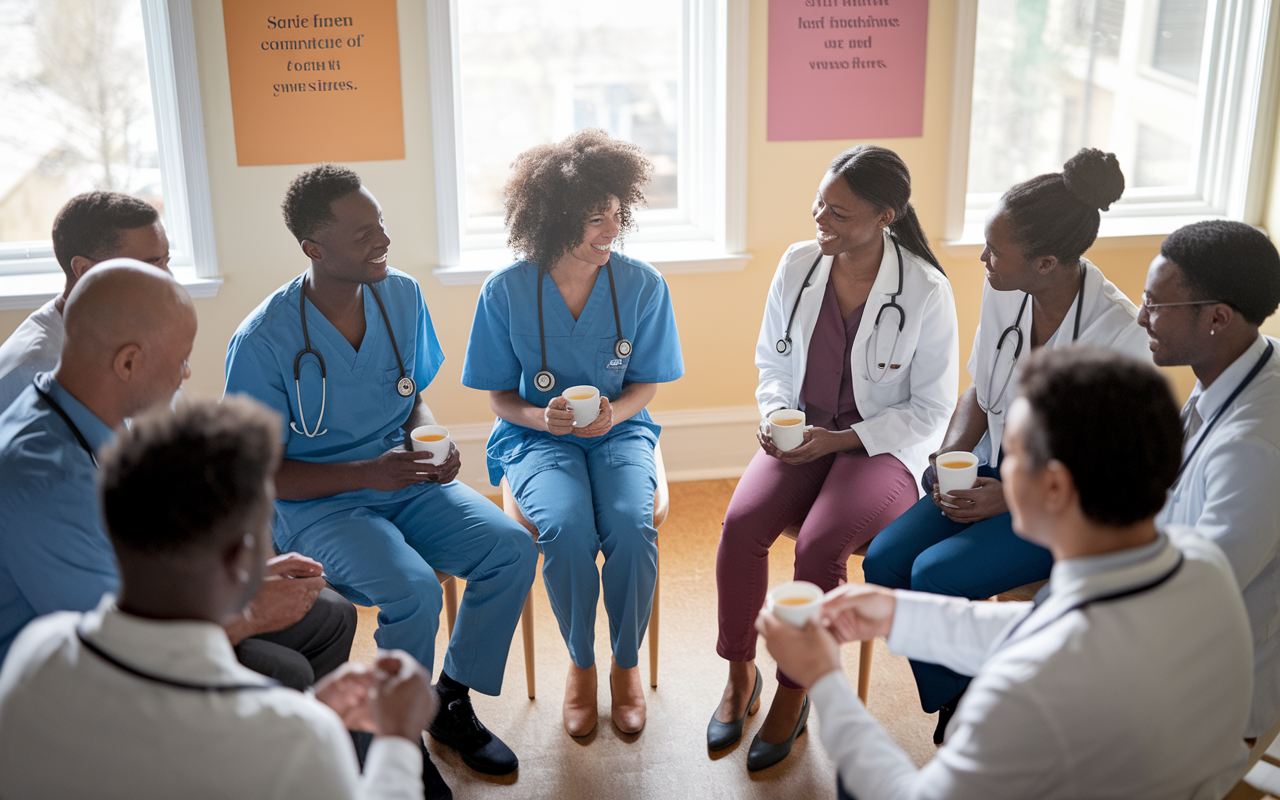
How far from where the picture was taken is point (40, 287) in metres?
3.44

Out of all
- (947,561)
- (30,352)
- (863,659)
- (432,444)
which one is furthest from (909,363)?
(30,352)

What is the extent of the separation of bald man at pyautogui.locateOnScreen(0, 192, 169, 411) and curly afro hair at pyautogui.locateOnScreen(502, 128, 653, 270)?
0.90m

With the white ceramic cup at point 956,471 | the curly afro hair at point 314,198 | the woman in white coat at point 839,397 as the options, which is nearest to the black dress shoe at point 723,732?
the woman in white coat at point 839,397

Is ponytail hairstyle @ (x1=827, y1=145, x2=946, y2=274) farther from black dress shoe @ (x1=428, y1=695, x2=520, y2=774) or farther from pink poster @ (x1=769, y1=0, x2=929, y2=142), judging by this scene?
black dress shoe @ (x1=428, y1=695, x2=520, y2=774)

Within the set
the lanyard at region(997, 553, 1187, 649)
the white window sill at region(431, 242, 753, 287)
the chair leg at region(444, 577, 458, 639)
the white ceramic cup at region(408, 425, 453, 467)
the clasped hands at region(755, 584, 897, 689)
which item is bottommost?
the chair leg at region(444, 577, 458, 639)

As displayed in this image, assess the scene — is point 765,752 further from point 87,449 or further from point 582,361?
point 87,449

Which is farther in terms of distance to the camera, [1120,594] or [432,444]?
[432,444]

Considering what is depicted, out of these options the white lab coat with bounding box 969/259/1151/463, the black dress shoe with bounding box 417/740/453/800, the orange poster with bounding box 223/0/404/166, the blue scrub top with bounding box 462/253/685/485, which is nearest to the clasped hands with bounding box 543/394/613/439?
the blue scrub top with bounding box 462/253/685/485

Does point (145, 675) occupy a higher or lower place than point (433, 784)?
higher

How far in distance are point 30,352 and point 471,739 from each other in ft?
4.28

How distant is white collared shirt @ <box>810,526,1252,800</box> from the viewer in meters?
1.08

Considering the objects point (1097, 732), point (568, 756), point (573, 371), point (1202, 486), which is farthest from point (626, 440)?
point (1097, 732)

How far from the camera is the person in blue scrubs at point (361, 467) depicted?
2203 mm

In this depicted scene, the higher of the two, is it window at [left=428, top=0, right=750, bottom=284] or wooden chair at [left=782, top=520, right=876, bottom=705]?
window at [left=428, top=0, right=750, bottom=284]
